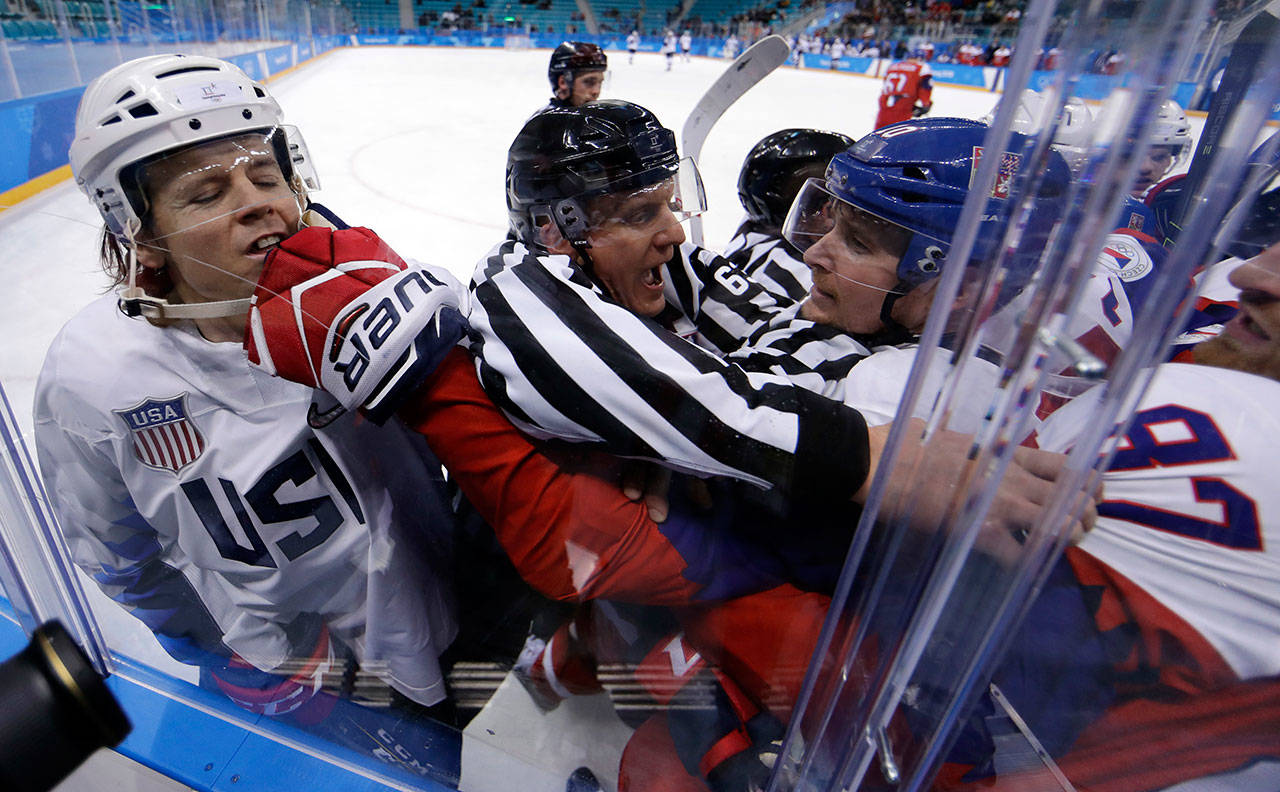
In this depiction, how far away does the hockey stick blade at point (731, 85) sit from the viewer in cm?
119

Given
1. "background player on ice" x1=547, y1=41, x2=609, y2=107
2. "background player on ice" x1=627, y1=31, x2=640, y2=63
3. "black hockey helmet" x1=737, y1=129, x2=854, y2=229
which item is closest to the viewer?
"black hockey helmet" x1=737, y1=129, x2=854, y2=229

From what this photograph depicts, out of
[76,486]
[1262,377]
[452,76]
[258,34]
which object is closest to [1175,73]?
[1262,377]

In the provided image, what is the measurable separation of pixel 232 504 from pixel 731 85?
1148mm

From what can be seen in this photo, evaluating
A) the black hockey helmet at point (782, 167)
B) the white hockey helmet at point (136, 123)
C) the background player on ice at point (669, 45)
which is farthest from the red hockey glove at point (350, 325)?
the background player on ice at point (669, 45)

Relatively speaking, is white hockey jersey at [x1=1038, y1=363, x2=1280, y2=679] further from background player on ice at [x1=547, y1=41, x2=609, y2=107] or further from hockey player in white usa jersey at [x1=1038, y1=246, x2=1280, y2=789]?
background player on ice at [x1=547, y1=41, x2=609, y2=107]

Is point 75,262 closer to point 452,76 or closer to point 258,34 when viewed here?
point 452,76

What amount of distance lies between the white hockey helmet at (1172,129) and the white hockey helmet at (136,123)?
3.21 feet

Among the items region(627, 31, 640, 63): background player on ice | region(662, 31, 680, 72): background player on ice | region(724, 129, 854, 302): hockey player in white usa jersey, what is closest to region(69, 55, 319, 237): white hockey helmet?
region(724, 129, 854, 302): hockey player in white usa jersey

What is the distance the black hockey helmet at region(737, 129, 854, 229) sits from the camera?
64.8 inches

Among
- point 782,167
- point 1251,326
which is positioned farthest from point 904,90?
point 1251,326

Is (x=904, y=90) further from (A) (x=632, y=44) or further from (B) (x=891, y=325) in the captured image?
(A) (x=632, y=44)

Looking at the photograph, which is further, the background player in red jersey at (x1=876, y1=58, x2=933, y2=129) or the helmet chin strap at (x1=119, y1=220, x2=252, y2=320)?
the background player in red jersey at (x1=876, y1=58, x2=933, y2=129)

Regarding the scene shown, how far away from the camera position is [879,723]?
0.49 m

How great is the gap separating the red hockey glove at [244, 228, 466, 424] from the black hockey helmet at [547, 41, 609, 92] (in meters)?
2.48
